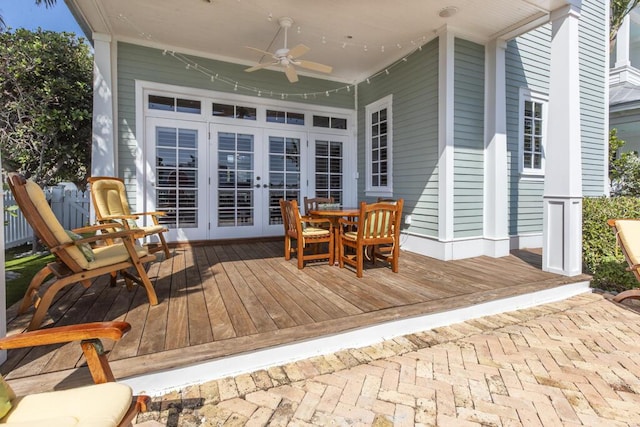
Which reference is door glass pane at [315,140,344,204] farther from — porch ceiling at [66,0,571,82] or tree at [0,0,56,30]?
tree at [0,0,56,30]

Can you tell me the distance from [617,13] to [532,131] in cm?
515

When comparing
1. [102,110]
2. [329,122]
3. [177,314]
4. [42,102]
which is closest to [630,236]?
[177,314]

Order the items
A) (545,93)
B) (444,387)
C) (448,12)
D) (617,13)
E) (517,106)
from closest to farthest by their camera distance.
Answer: (444,387), (448,12), (517,106), (545,93), (617,13)

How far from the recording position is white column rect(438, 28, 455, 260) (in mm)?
4262

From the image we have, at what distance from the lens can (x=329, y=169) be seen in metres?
6.26

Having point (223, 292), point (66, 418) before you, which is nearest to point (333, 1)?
point (223, 292)

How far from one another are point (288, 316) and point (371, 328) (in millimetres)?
629

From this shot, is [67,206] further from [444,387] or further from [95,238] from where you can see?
[444,387]

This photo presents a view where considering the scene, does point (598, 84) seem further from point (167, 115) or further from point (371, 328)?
point (167, 115)

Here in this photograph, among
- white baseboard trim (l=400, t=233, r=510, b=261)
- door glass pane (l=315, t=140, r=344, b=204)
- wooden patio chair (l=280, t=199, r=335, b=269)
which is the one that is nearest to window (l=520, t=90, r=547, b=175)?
white baseboard trim (l=400, t=233, r=510, b=261)

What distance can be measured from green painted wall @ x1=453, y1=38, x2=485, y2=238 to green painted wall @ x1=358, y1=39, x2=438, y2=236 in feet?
0.93

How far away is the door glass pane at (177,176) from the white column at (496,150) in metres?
4.62

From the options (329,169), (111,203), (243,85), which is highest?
(243,85)

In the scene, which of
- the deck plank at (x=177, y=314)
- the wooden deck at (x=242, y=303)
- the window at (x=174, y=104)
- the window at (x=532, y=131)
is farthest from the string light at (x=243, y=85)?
the deck plank at (x=177, y=314)
